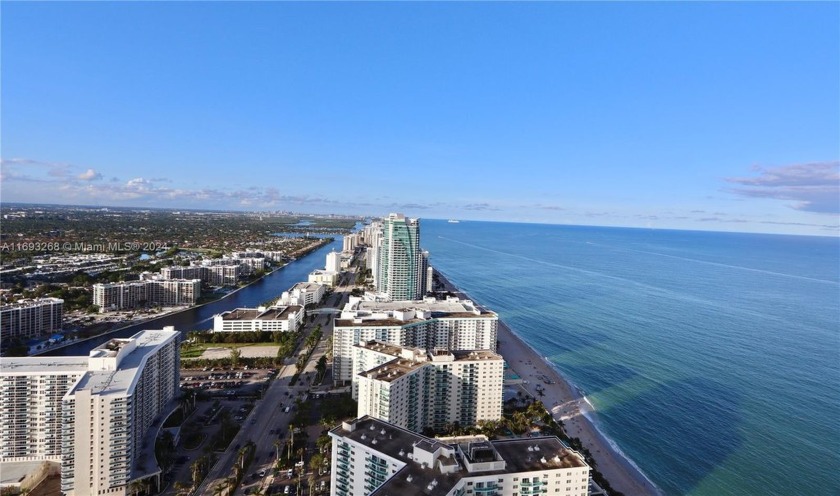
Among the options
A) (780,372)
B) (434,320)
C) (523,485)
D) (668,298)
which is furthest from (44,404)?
(668,298)

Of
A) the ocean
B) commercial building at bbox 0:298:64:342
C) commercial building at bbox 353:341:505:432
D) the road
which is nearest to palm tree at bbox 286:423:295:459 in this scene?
the road

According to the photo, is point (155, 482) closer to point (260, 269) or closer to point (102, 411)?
point (102, 411)

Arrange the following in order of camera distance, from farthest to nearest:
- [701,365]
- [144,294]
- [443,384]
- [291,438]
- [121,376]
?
[144,294], [701,365], [443,384], [291,438], [121,376]

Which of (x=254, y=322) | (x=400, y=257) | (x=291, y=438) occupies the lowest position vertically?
(x=291, y=438)

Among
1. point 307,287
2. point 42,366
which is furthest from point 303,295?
point 42,366

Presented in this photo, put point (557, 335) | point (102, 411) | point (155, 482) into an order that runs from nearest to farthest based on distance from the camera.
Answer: point (102, 411) < point (155, 482) < point (557, 335)

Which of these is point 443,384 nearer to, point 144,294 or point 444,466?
point 444,466

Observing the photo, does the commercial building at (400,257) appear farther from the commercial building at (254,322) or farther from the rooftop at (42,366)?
the rooftop at (42,366)
